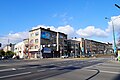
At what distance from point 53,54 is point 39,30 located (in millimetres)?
13615

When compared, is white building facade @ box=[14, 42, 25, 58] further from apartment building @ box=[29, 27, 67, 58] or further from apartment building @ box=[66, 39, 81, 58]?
apartment building @ box=[66, 39, 81, 58]

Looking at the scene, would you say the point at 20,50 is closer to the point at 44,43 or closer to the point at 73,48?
the point at 44,43

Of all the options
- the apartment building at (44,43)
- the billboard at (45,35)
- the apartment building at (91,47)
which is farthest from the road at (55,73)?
the apartment building at (91,47)

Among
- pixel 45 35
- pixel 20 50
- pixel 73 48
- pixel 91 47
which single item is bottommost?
pixel 20 50

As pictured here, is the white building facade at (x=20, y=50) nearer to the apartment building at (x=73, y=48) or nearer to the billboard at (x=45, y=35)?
the billboard at (x=45, y=35)

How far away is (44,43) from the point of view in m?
102

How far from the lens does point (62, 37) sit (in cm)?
11744

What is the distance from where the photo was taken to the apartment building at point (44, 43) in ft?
326

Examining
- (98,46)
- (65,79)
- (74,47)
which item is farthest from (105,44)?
(65,79)

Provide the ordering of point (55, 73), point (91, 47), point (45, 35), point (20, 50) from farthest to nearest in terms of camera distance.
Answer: point (91, 47), point (20, 50), point (45, 35), point (55, 73)

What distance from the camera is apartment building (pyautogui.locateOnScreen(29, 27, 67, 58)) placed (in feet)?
326

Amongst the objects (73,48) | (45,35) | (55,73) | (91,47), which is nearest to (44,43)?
(45,35)

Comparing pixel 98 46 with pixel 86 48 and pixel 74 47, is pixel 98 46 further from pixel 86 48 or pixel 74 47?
pixel 74 47

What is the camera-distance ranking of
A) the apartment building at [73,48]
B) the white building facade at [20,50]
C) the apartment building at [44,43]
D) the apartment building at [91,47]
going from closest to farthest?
the apartment building at [44,43], the white building facade at [20,50], the apartment building at [73,48], the apartment building at [91,47]
